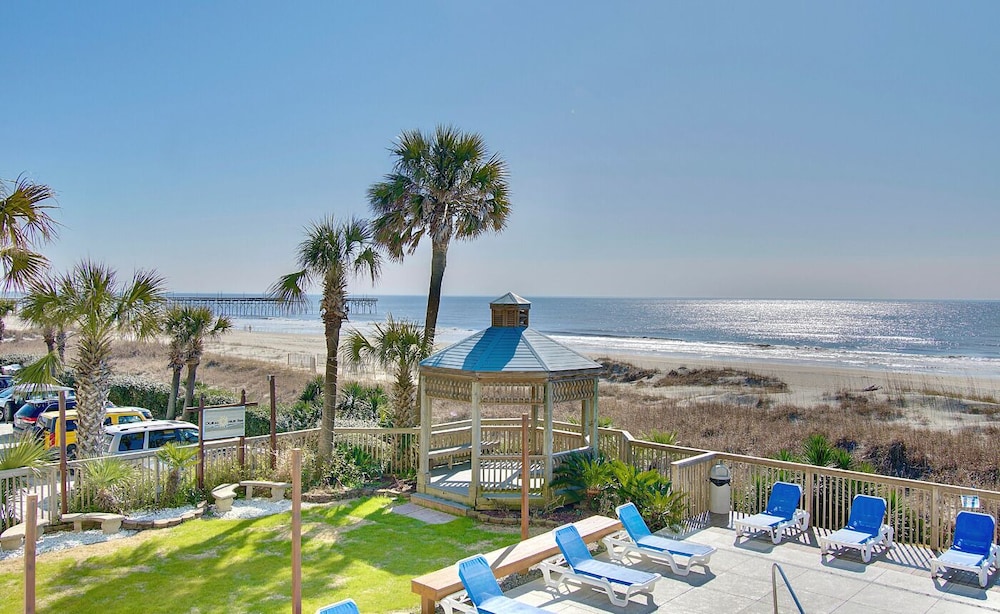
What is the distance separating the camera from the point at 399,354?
14.5 meters

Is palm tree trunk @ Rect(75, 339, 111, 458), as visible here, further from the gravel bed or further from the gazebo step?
the gazebo step

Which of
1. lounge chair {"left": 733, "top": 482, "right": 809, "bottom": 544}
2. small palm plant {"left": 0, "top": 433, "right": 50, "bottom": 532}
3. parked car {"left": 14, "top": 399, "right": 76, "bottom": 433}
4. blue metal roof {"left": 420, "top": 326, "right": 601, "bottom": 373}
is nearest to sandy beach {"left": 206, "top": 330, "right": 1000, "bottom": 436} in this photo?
parked car {"left": 14, "top": 399, "right": 76, "bottom": 433}

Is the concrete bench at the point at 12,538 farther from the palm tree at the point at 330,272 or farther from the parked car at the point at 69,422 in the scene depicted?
the parked car at the point at 69,422

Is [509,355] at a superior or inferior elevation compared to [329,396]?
superior

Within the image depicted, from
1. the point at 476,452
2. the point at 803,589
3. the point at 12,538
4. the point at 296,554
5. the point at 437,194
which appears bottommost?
the point at 803,589

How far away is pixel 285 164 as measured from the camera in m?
31.1

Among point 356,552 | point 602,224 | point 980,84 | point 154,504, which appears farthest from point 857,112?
point 602,224

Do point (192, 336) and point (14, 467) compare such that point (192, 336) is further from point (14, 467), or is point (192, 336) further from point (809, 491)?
point (809, 491)

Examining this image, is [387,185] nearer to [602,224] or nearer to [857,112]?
[857,112]

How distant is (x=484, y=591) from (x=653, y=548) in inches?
106

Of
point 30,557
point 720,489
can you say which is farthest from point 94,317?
point 720,489

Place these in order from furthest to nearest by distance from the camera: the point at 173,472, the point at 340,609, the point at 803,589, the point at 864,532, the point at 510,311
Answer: the point at 510,311 < the point at 173,472 < the point at 864,532 < the point at 803,589 < the point at 340,609

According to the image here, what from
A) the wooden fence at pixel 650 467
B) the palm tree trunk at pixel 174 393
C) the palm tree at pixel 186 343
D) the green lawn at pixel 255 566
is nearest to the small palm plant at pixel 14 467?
the wooden fence at pixel 650 467

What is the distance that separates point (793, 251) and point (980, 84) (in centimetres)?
3603
